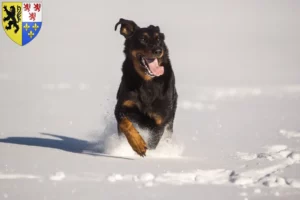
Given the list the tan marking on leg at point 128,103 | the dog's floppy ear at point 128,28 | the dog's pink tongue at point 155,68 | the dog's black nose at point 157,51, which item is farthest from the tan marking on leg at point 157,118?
the dog's floppy ear at point 128,28

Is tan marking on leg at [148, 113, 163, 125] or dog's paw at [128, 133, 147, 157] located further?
tan marking on leg at [148, 113, 163, 125]

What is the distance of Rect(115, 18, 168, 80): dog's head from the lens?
589 cm

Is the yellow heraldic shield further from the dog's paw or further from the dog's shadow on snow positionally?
the dog's paw

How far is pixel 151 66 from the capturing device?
6.02 m

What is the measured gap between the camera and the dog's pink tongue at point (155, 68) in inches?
236

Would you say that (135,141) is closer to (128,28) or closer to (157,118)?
(157,118)

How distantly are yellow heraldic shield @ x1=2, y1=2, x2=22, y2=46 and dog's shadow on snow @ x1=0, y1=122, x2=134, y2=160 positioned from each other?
214 cm

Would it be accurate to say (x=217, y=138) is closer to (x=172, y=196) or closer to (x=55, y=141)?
(x=55, y=141)

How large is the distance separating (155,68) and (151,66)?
0.17 ft

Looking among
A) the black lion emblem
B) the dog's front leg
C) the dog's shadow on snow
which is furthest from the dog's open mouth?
the black lion emblem

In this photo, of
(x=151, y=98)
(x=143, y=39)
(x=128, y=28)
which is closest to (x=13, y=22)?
(x=128, y=28)

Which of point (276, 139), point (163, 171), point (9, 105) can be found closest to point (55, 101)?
point (9, 105)

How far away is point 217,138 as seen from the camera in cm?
710

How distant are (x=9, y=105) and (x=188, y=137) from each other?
3718mm
